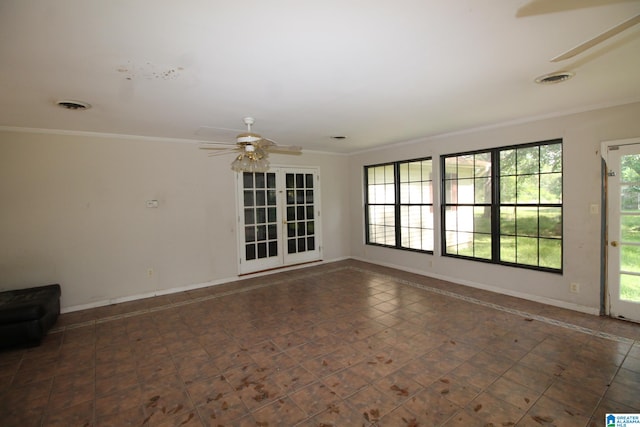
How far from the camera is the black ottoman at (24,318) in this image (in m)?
3.13

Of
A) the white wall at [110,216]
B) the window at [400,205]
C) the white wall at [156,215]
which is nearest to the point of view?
the white wall at [156,215]

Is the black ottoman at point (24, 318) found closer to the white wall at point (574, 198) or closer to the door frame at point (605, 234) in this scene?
the white wall at point (574, 198)

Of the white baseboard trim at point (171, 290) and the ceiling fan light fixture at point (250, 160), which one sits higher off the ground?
the ceiling fan light fixture at point (250, 160)

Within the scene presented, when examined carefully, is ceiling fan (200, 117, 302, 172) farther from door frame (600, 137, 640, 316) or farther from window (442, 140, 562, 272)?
door frame (600, 137, 640, 316)

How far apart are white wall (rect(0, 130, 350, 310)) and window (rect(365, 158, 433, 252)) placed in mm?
3129

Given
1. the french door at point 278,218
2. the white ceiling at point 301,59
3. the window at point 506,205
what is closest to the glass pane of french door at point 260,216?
the french door at point 278,218

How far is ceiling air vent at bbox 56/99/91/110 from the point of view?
9.89 feet

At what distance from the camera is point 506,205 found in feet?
14.8

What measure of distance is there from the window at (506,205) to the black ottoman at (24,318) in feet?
18.9

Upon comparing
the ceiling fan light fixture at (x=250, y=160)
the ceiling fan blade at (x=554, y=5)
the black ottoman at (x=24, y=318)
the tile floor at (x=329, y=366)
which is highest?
the ceiling fan blade at (x=554, y=5)

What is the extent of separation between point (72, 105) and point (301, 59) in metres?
2.60

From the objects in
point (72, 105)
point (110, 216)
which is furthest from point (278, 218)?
point (72, 105)

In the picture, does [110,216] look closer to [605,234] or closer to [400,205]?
[400,205]

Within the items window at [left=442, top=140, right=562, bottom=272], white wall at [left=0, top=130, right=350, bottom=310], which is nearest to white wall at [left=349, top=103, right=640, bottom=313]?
window at [left=442, top=140, right=562, bottom=272]
